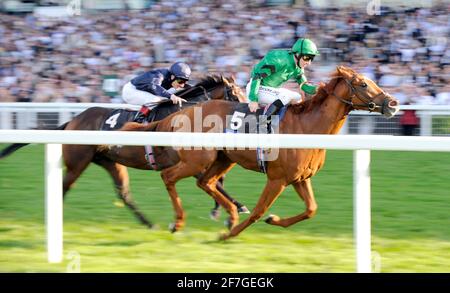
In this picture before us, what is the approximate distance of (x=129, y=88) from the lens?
7.70 meters

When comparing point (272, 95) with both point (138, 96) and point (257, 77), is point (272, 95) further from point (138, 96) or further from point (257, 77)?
point (138, 96)

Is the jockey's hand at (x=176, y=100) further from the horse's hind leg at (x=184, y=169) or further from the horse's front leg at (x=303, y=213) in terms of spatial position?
the horse's front leg at (x=303, y=213)

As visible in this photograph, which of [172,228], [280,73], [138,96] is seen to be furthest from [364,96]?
[138,96]

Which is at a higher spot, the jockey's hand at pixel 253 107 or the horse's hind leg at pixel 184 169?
the jockey's hand at pixel 253 107

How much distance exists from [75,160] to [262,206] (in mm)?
1975

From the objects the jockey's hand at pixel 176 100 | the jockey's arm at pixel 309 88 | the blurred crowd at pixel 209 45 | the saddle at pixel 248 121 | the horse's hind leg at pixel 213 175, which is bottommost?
the blurred crowd at pixel 209 45

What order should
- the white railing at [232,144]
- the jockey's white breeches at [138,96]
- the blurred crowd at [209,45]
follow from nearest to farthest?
1. the white railing at [232,144]
2. the jockey's white breeches at [138,96]
3. the blurred crowd at [209,45]

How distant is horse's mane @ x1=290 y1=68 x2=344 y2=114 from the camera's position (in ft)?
19.6

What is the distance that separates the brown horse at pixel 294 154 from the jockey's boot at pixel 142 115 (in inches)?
24.6

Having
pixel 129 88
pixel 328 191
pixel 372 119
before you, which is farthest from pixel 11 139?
pixel 372 119

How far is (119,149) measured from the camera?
Result: 688 cm

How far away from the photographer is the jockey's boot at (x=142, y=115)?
703cm

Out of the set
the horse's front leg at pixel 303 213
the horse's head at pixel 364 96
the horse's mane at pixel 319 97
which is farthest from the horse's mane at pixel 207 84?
the horse's front leg at pixel 303 213
